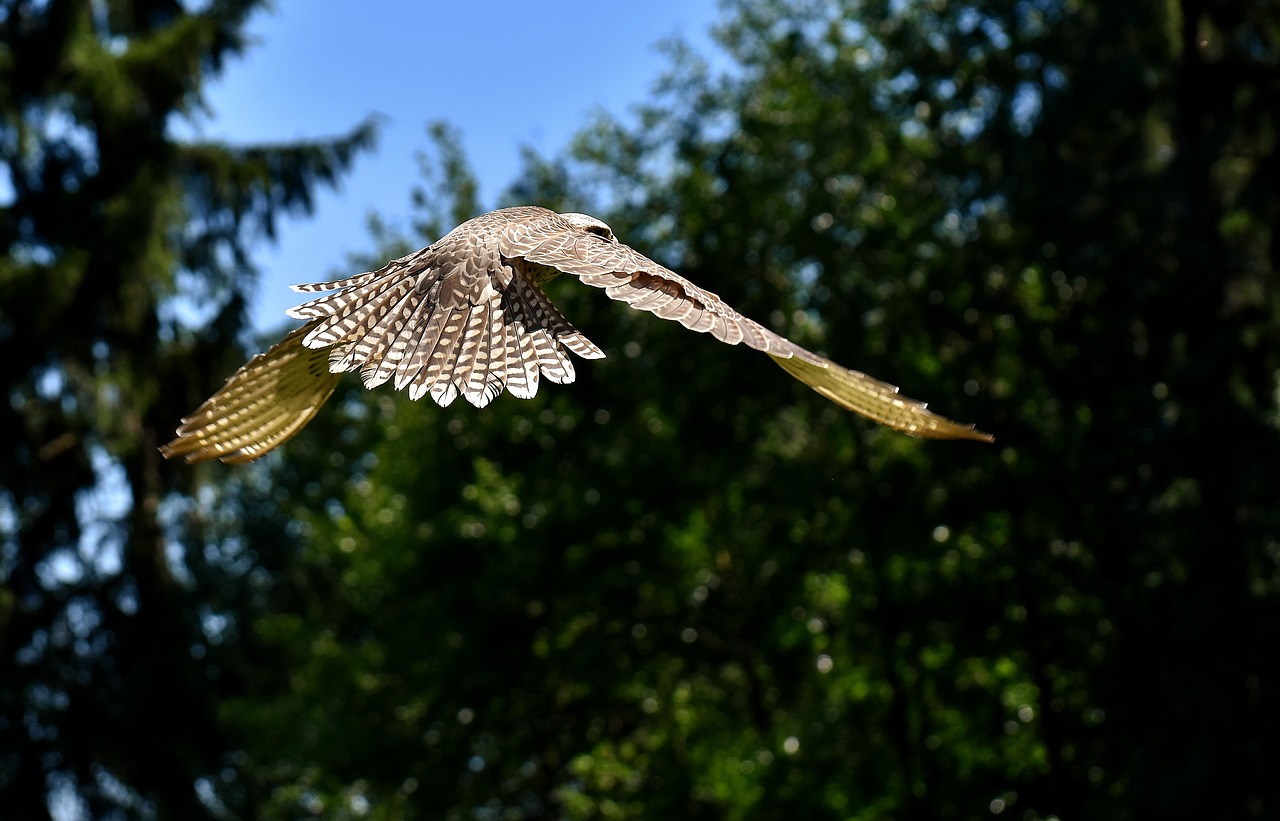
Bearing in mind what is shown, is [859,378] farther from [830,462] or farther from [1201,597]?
[830,462]

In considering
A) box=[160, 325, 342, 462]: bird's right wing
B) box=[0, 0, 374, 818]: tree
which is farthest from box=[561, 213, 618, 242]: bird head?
box=[0, 0, 374, 818]: tree

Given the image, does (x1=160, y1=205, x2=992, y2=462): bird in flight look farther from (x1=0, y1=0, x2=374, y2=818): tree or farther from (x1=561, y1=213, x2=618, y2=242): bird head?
(x1=0, y1=0, x2=374, y2=818): tree

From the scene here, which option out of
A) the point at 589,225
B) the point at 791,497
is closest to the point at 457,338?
the point at 589,225

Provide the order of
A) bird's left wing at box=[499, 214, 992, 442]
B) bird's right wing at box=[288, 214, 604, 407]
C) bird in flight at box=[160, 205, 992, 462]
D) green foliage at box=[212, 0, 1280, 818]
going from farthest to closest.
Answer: green foliage at box=[212, 0, 1280, 818]
bird's right wing at box=[288, 214, 604, 407]
bird in flight at box=[160, 205, 992, 462]
bird's left wing at box=[499, 214, 992, 442]

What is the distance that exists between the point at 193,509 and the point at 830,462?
8525 millimetres

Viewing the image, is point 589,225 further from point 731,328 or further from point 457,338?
point 731,328

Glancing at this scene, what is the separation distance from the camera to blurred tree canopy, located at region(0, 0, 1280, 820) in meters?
14.0

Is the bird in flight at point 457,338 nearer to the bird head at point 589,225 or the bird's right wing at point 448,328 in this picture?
the bird's right wing at point 448,328

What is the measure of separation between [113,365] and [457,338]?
50.7 feet

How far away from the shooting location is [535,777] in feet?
63.3

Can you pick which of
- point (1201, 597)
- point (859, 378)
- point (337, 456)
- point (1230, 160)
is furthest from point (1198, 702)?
point (337, 456)

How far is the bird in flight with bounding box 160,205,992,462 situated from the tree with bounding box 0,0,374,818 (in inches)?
552

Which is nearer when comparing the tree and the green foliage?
the green foliage

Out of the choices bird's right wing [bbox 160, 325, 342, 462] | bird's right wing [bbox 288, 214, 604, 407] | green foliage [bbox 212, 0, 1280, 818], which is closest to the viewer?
bird's right wing [bbox 288, 214, 604, 407]
